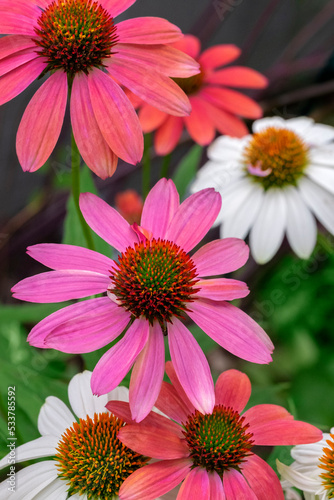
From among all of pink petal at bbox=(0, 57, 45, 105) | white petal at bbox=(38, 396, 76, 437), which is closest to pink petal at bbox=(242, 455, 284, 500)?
white petal at bbox=(38, 396, 76, 437)

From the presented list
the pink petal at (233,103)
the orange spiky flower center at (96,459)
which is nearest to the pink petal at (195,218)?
the orange spiky flower center at (96,459)

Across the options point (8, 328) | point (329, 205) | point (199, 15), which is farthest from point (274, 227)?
point (8, 328)

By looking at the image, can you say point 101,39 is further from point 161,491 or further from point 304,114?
point 304,114

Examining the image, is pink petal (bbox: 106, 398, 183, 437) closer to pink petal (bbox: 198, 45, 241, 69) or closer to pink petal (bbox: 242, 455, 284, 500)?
pink petal (bbox: 242, 455, 284, 500)

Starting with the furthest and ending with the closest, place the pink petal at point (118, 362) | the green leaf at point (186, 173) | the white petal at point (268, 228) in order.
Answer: the green leaf at point (186, 173), the white petal at point (268, 228), the pink petal at point (118, 362)

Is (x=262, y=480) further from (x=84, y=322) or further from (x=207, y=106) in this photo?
(x=207, y=106)

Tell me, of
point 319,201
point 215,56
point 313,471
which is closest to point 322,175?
point 319,201

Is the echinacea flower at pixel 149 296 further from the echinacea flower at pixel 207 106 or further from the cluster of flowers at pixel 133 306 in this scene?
the echinacea flower at pixel 207 106
